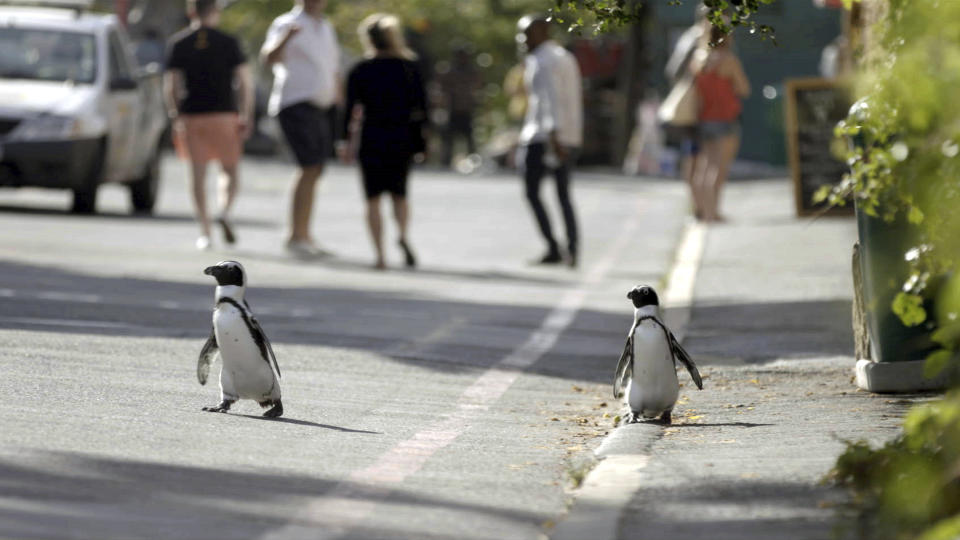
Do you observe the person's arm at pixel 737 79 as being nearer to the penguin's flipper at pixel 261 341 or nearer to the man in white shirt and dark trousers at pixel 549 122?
the man in white shirt and dark trousers at pixel 549 122

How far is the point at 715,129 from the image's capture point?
66.6 ft

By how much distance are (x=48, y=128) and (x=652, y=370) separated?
12.5m

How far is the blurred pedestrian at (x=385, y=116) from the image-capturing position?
54.3 feet

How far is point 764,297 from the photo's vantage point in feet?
44.9

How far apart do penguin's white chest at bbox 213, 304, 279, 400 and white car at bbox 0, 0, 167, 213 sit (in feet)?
38.7

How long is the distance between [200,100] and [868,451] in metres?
11.7

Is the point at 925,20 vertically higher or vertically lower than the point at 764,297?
higher

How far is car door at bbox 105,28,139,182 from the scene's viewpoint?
2014 centimetres

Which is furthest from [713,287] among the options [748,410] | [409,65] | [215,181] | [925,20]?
[215,181]

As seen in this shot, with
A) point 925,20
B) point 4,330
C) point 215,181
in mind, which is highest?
point 925,20

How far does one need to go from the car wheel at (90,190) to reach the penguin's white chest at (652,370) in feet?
41.7

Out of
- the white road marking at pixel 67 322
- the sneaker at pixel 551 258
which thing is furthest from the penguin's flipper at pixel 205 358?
the sneaker at pixel 551 258

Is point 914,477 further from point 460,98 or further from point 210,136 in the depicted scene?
point 460,98

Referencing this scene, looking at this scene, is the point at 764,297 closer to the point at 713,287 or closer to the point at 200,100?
the point at 713,287
